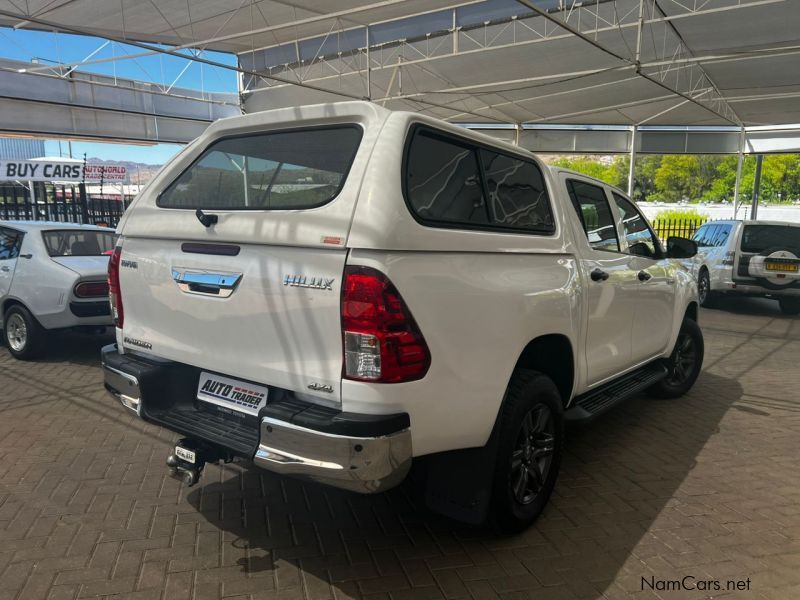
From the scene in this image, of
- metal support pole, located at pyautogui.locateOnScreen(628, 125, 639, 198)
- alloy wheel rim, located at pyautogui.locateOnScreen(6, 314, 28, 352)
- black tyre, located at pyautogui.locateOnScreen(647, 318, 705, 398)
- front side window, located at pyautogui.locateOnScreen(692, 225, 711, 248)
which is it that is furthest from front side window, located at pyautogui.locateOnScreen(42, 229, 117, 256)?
metal support pole, located at pyautogui.locateOnScreen(628, 125, 639, 198)

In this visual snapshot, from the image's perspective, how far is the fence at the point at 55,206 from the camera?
49.9 feet

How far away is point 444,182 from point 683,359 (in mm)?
4119

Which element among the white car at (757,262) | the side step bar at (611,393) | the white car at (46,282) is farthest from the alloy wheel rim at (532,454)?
the white car at (757,262)

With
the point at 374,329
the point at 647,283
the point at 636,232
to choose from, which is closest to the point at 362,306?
the point at 374,329

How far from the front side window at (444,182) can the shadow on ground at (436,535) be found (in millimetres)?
1350

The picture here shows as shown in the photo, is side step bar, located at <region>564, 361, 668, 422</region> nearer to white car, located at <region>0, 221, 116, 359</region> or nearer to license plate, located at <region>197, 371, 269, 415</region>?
license plate, located at <region>197, 371, 269, 415</region>

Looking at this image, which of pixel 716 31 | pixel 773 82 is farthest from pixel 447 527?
pixel 773 82

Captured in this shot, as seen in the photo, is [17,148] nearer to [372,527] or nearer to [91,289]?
[91,289]

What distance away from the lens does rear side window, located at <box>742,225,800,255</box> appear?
1087cm

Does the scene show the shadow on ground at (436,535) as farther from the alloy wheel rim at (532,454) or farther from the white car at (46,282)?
the white car at (46,282)

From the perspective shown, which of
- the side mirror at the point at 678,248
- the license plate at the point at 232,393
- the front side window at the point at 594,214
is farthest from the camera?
the side mirror at the point at 678,248

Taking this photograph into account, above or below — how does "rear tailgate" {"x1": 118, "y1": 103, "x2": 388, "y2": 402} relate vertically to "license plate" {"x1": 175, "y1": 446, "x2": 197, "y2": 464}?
above

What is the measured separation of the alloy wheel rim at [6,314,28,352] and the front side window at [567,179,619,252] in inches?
241

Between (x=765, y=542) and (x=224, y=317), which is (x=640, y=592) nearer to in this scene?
(x=765, y=542)
